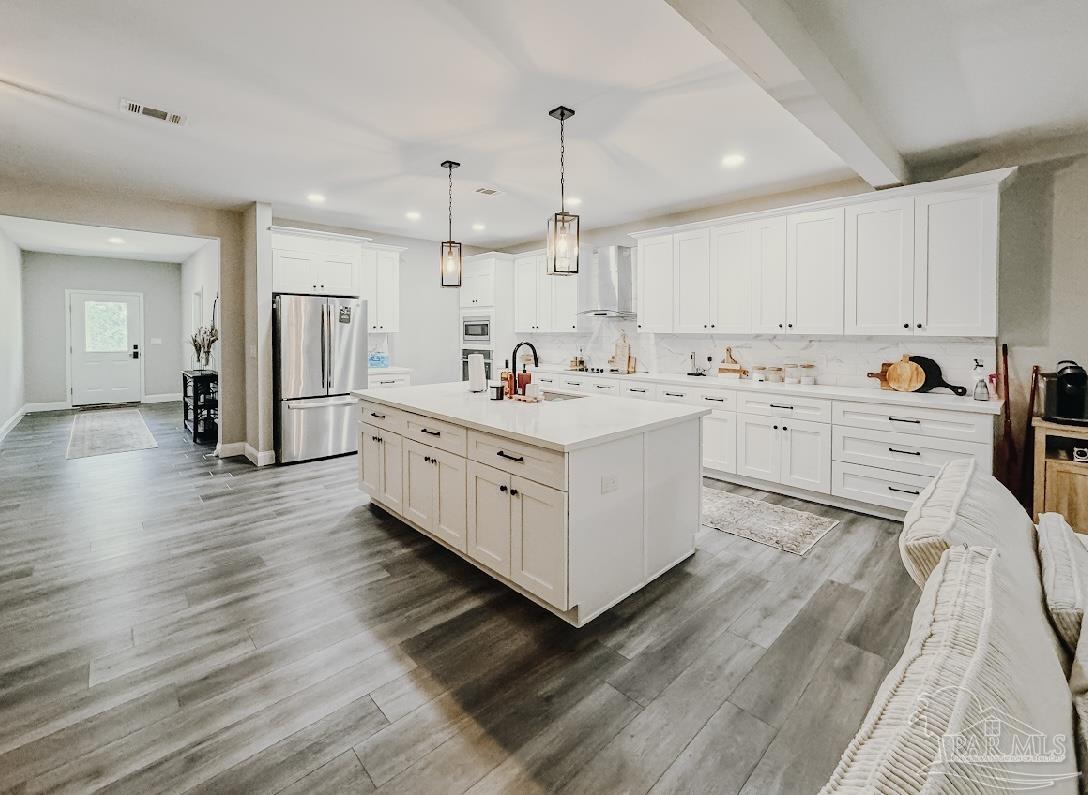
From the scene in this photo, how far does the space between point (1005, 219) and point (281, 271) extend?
625 cm

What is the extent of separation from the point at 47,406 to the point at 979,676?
12.1m

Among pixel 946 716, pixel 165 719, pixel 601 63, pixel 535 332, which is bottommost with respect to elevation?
pixel 165 719

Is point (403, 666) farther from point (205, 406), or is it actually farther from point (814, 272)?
point (205, 406)

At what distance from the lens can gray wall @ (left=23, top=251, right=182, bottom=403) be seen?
867cm

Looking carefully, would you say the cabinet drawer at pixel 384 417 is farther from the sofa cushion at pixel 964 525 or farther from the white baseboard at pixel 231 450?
the sofa cushion at pixel 964 525

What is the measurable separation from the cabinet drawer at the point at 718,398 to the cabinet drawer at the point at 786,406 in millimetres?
63

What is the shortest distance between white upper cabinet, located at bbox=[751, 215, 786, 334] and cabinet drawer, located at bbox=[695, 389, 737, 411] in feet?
2.12

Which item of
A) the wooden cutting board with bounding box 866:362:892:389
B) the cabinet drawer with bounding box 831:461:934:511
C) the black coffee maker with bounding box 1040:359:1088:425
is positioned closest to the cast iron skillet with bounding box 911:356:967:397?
the wooden cutting board with bounding box 866:362:892:389

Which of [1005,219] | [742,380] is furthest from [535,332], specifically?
[1005,219]

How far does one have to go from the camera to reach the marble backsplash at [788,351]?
3.90 meters

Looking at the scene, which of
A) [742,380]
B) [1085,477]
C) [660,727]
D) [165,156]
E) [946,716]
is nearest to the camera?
[946,716]

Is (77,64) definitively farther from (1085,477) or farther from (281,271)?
(1085,477)

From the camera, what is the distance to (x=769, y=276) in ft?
15.0

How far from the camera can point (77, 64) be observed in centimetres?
254
